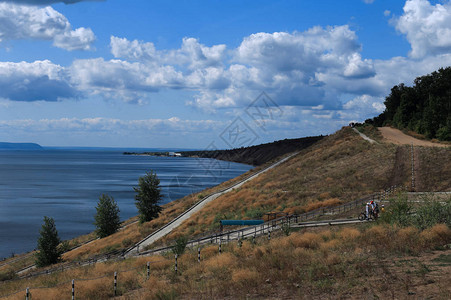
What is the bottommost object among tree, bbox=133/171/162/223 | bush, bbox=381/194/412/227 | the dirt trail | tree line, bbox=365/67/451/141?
tree, bbox=133/171/162/223

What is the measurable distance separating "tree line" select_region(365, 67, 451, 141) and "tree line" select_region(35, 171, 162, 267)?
52473 mm

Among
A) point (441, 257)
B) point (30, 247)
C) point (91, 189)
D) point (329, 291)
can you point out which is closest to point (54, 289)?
point (329, 291)

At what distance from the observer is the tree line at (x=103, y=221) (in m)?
37.2

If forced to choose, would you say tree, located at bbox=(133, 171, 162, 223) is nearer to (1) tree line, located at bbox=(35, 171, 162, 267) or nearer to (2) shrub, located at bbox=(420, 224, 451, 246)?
(1) tree line, located at bbox=(35, 171, 162, 267)

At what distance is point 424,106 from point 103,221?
73.8m

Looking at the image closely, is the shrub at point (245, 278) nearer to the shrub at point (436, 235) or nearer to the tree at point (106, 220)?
the shrub at point (436, 235)

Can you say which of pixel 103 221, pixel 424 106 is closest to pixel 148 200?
pixel 103 221

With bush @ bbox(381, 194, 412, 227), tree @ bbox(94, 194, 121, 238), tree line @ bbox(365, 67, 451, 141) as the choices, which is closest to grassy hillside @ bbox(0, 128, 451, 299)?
bush @ bbox(381, 194, 412, 227)

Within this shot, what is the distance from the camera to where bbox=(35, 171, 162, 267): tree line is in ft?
122

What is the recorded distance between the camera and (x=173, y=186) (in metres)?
134

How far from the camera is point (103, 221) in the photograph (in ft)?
160

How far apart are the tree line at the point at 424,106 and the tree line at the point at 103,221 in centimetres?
5247

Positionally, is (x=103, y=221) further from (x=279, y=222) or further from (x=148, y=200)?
(x=279, y=222)

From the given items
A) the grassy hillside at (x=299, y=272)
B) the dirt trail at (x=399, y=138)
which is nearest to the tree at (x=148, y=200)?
the grassy hillside at (x=299, y=272)
